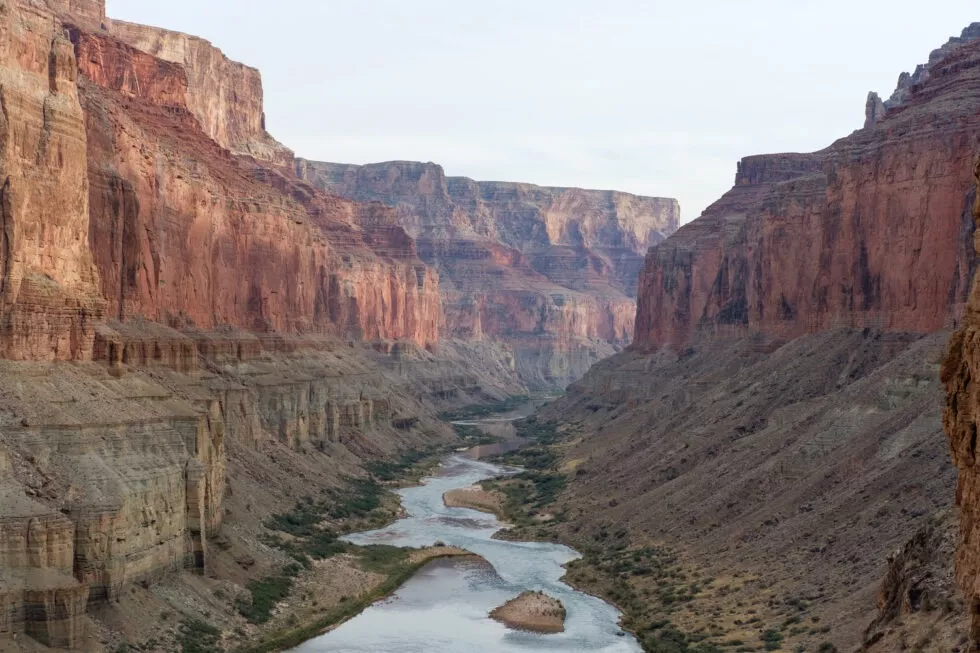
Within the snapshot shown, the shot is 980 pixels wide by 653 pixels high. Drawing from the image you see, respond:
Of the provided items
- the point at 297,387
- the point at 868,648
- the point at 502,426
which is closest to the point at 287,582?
the point at 868,648

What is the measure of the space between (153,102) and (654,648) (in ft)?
208

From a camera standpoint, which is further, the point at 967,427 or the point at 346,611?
the point at 346,611

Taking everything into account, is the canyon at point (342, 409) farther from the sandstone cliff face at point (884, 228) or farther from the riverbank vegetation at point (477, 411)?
the riverbank vegetation at point (477, 411)

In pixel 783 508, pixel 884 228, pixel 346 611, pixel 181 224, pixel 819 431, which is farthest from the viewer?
pixel 181 224

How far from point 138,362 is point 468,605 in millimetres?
18368

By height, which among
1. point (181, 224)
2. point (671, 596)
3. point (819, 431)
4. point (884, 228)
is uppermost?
point (884, 228)

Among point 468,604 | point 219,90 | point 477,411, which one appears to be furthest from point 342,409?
point 477,411

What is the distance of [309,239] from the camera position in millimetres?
113000

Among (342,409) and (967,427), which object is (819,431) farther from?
(342,409)

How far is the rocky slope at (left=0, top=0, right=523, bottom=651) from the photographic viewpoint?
37.9m

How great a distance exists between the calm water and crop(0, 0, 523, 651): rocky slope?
5.19 metres

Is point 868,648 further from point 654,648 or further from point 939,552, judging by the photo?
point 654,648

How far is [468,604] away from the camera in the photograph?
54125 mm

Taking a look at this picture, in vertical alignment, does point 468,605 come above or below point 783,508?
below
